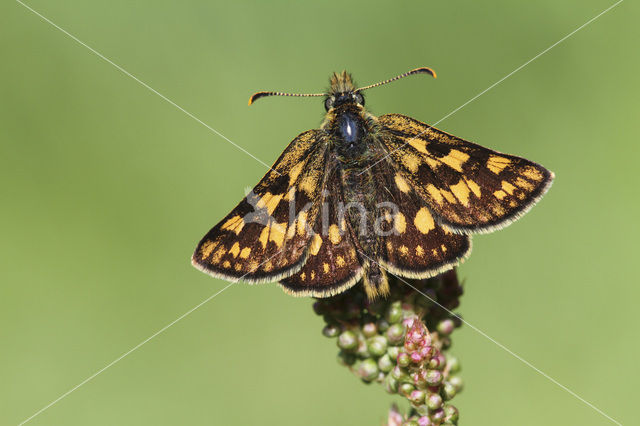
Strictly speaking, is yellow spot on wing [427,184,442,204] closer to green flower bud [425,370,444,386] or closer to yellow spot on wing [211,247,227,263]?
green flower bud [425,370,444,386]

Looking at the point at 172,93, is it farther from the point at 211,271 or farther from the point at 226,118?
the point at 211,271

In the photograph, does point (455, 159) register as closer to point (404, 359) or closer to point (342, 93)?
point (342, 93)

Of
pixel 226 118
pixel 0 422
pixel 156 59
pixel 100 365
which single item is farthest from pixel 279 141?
pixel 0 422

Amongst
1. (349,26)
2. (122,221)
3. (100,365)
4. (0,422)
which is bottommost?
(0,422)

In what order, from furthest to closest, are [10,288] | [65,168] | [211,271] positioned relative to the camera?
[65,168] → [10,288] → [211,271]

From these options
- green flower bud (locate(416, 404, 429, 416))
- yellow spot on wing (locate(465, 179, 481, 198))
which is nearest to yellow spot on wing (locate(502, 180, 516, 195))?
yellow spot on wing (locate(465, 179, 481, 198))

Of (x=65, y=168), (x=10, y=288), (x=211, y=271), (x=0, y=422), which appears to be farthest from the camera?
(x=65, y=168)

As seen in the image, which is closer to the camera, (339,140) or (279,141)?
(339,140)
